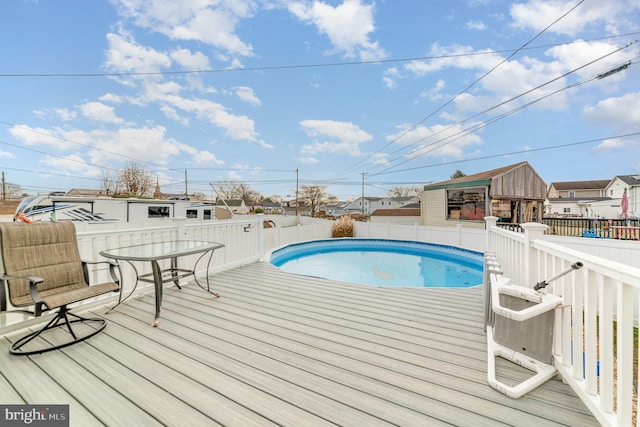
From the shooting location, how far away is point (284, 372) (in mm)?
1739

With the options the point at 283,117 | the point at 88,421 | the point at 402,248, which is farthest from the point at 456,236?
the point at 283,117

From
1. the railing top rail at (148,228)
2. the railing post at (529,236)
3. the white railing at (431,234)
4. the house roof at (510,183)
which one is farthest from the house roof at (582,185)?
the railing top rail at (148,228)

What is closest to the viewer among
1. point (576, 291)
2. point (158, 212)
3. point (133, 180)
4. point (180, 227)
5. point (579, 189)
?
point (576, 291)

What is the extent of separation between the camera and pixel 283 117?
19078mm

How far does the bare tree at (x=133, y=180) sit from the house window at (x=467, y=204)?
26.3 metres

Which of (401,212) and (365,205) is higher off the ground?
(365,205)

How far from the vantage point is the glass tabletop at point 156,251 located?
251 centimetres

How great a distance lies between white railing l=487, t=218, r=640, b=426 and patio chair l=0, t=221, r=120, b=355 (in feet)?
11.4

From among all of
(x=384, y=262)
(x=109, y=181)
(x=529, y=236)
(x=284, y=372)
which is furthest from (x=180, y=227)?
(x=109, y=181)

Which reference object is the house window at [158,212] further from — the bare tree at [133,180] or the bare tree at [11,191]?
the bare tree at [11,191]

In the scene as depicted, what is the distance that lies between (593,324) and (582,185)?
46.1 meters

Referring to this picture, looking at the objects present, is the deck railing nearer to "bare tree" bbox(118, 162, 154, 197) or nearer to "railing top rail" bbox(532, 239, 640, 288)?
"railing top rail" bbox(532, 239, 640, 288)

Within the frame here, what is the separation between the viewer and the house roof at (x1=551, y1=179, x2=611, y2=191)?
1254 inches

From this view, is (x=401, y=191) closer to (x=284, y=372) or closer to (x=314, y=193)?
(x=314, y=193)
